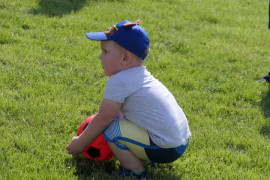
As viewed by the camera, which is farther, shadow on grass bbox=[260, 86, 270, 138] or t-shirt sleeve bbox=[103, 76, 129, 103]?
shadow on grass bbox=[260, 86, 270, 138]

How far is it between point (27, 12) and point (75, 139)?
171 inches

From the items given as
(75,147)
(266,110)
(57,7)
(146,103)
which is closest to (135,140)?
(146,103)

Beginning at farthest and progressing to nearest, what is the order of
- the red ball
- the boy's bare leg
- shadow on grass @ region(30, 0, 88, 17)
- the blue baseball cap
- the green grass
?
shadow on grass @ region(30, 0, 88, 17) < the green grass < the red ball < the boy's bare leg < the blue baseball cap

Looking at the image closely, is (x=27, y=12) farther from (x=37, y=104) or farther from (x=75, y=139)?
(x=75, y=139)

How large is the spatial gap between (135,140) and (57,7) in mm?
5133

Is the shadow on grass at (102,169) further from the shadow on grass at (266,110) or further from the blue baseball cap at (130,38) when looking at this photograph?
the shadow on grass at (266,110)

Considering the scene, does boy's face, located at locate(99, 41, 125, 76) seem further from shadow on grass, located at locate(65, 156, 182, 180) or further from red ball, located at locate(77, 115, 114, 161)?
shadow on grass, located at locate(65, 156, 182, 180)

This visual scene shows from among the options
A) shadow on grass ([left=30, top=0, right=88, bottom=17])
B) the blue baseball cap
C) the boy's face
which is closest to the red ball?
the boy's face

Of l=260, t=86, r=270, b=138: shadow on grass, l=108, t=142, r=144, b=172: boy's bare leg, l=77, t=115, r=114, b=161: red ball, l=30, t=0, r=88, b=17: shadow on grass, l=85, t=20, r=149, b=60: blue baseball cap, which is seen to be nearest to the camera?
l=85, t=20, r=149, b=60: blue baseball cap

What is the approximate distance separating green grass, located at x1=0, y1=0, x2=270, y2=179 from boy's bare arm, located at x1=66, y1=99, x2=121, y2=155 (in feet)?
0.64

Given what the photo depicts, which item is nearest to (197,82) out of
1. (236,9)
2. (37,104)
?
(37,104)

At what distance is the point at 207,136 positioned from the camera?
4.28 m

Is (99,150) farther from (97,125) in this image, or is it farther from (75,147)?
(97,125)

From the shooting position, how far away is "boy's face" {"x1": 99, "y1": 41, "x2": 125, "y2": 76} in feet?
10.7
